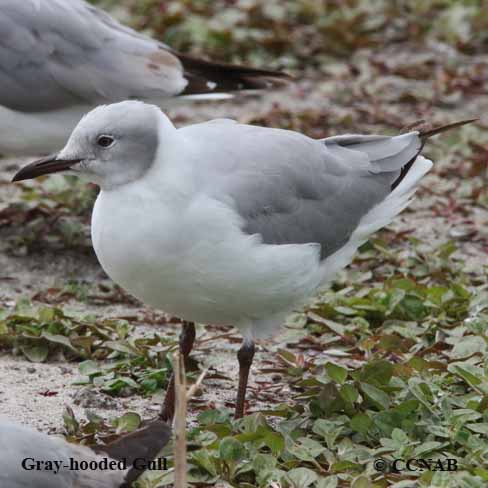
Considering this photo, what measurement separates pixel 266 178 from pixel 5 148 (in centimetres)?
224

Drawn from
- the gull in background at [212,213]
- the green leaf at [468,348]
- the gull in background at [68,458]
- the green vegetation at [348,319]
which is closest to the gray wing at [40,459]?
the gull in background at [68,458]

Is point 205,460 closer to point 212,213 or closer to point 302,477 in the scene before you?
point 302,477

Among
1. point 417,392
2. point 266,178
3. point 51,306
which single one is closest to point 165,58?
point 51,306

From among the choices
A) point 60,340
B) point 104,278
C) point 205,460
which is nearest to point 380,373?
point 205,460

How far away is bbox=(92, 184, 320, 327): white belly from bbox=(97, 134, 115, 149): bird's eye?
167 mm

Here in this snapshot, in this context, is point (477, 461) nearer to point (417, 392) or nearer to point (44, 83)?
point (417, 392)

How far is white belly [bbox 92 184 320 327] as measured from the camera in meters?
3.81

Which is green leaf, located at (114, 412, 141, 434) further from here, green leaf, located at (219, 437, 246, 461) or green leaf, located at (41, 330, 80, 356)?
green leaf, located at (41, 330, 80, 356)

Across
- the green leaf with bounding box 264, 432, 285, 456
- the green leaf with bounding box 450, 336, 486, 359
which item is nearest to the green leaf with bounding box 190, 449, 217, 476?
the green leaf with bounding box 264, 432, 285, 456

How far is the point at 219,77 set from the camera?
20.8 ft

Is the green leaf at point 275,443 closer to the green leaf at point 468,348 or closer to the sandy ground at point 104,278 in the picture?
the sandy ground at point 104,278

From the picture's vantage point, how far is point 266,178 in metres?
4.18

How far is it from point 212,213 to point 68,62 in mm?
2400

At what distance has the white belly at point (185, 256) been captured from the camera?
381 centimetres
